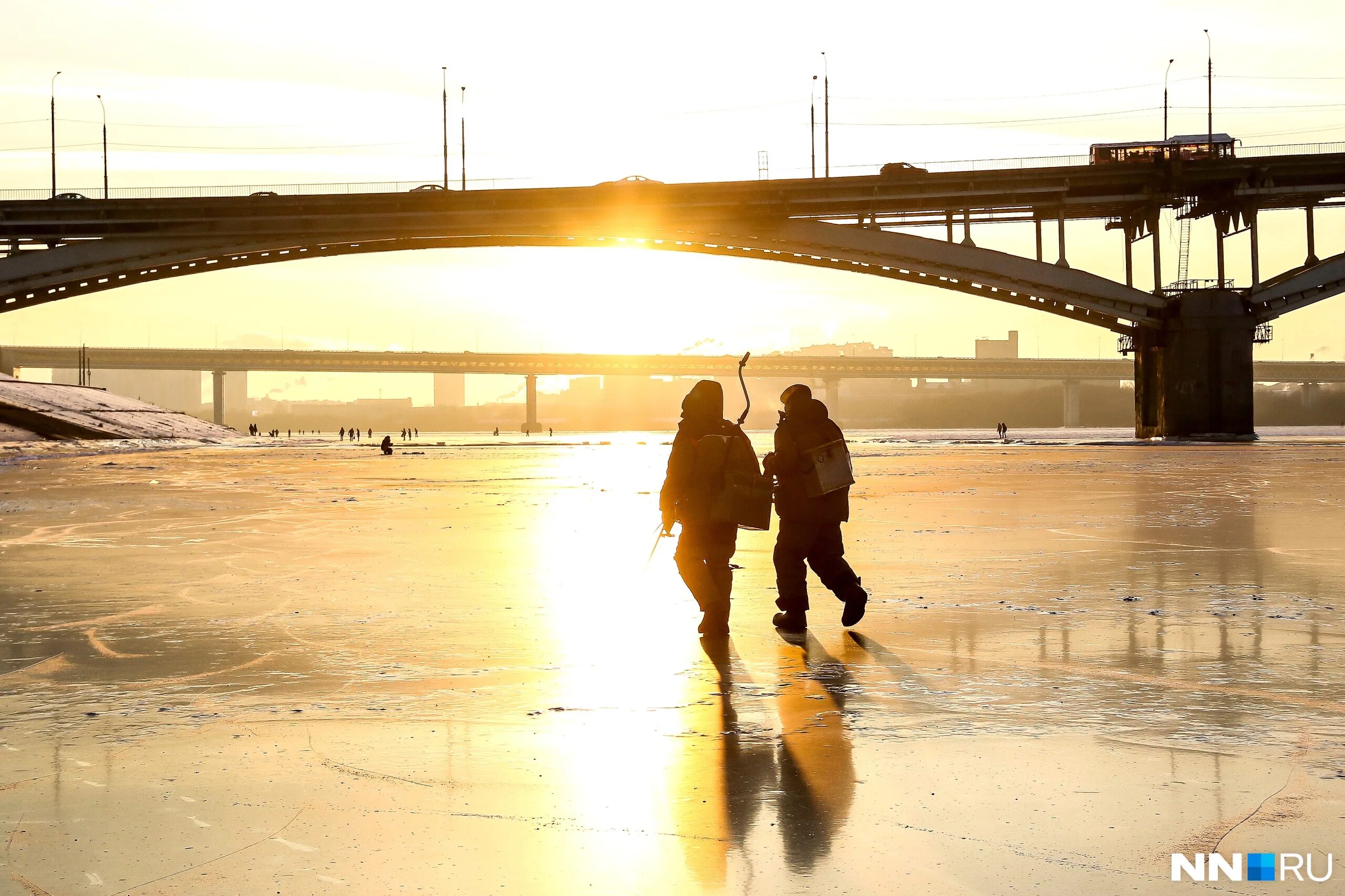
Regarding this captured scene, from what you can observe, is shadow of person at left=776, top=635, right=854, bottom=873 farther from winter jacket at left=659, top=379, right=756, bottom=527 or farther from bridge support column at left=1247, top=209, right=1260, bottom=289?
bridge support column at left=1247, top=209, right=1260, bottom=289

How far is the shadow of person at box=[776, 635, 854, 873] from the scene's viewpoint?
13.5 feet

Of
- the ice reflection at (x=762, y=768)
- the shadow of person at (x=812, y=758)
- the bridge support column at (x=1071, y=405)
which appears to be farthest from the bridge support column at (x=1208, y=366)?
the bridge support column at (x=1071, y=405)

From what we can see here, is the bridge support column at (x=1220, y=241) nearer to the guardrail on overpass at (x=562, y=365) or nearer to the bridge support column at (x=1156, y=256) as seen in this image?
the bridge support column at (x=1156, y=256)

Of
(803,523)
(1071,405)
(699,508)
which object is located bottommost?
(803,523)

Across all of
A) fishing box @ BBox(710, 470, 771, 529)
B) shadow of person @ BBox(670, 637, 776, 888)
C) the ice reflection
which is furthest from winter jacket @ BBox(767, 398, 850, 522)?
shadow of person @ BBox(670, 637, 776, 888)

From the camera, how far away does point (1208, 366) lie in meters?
64.1

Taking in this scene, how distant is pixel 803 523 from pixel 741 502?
635 mm

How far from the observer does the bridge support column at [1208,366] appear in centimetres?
6400

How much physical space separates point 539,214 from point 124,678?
66124 millimetres

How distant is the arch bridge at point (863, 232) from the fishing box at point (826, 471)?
59037 mm

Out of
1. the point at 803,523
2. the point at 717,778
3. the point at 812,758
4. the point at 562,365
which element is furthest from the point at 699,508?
the point at 562,365

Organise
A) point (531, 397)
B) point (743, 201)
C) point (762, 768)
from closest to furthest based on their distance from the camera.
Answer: point (762, 768)
point (743, 201)
point (531, 397)

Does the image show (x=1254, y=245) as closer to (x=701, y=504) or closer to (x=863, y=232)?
(x=863, y=232)

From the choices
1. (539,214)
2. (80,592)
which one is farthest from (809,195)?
(80,592)
